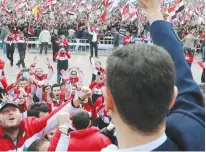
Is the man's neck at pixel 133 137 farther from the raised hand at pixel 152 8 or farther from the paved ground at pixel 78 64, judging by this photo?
the paved ground at pixel 78 64

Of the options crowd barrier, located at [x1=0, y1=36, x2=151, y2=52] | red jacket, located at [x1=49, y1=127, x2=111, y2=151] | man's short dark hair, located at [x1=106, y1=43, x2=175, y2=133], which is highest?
man's short dark hair, located at [x1=106, y1=43, x2=175, y2=133]

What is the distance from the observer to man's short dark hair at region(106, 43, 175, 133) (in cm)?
122

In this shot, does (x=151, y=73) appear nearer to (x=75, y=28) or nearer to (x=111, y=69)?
(x=111, y=69)

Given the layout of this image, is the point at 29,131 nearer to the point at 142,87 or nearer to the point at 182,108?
the point at 182,108

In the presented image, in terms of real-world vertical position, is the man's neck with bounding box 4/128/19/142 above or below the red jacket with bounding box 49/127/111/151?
above

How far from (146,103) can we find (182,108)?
0.26 metres

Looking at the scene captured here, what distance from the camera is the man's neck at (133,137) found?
124 cm

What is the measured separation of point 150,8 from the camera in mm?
1538

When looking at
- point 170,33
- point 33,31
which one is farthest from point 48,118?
point 33,31

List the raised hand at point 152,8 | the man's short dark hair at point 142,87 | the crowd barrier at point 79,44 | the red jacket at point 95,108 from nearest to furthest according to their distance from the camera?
the man's short dark hair at point 142,87 < the raised hand at point 152,8 < the red jacket at point 95,108 < the crowd barrier at point 79,44

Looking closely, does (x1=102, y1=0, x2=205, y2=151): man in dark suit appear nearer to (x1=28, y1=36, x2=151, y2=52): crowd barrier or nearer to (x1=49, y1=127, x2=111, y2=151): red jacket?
(x1=49, y1=127, x2=111, y2=151): red jacket

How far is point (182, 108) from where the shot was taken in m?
1.43

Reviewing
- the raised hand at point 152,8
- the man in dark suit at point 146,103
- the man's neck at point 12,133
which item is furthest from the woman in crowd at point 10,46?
the man in dark suit at point 146,103

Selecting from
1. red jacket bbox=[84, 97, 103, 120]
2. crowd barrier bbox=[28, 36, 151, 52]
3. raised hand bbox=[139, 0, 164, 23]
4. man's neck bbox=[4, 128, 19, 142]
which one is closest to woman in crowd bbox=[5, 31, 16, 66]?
crowd barrier bbox=[28, 36, 151, 52]
